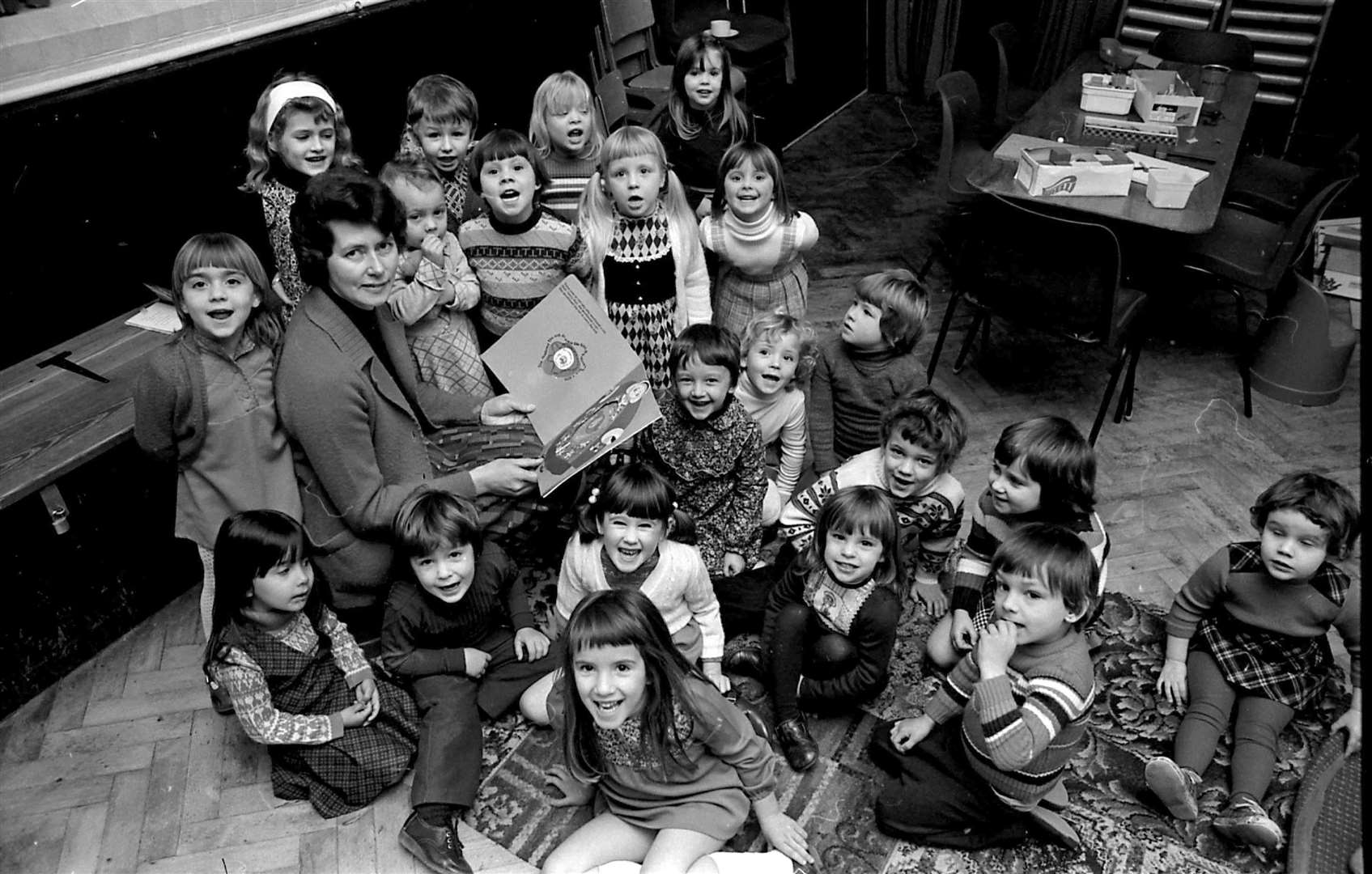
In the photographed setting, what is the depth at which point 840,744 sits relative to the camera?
303 centimetres

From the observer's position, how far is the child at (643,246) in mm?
3555

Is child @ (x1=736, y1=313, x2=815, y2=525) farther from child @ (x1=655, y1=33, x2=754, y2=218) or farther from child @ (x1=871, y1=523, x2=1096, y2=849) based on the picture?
child @ (x1=655, y1=33, x2=754, y2=218)

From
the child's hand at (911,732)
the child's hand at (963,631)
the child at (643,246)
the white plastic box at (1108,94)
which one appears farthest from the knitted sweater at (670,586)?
the white plastic box at (1108,94)

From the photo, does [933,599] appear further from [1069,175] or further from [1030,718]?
[1069,175]

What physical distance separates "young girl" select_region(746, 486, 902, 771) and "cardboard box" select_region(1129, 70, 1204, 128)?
3.11m

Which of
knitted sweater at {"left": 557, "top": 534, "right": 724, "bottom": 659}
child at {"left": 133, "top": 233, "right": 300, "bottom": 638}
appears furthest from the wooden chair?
child at {"left": 133, "top": 233, "right": 300, "bottom": 638}

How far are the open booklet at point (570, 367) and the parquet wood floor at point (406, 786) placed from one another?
119 centimetres

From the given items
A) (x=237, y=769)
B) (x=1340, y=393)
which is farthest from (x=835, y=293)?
(x=237, y=769)

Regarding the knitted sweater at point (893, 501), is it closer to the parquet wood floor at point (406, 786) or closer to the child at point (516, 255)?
the parquet wood floor at point (406, 786)

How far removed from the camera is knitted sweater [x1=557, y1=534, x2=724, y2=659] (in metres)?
2.94

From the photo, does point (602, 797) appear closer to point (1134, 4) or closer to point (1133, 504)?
point (1133, 504)

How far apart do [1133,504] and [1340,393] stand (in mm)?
1489

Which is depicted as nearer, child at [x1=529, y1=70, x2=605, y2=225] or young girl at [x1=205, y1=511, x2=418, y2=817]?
young girl at [x1=205, y1=511, x2=418, y2=817]

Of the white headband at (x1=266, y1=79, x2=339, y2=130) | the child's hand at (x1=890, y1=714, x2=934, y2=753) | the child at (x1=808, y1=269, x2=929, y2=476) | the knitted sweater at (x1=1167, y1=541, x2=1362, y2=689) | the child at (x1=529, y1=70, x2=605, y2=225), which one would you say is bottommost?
the child's hand at (x1=890, y1=714, x2=934, y2=753)
